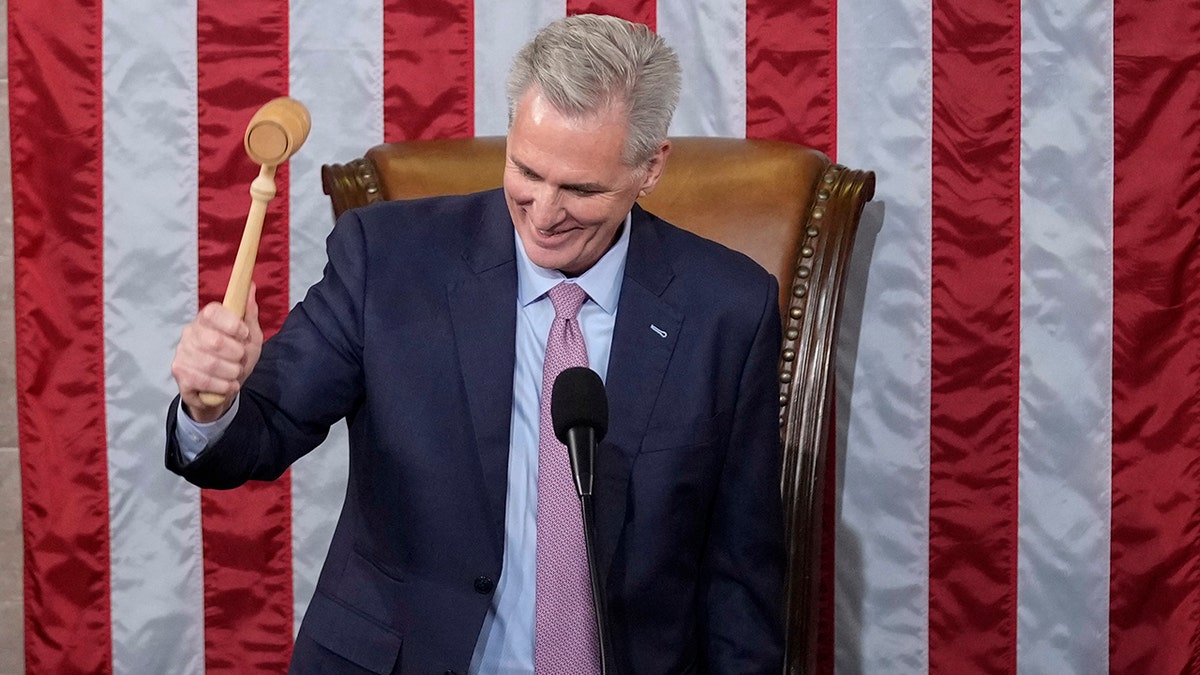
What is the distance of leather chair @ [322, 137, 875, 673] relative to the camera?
229 centimetres

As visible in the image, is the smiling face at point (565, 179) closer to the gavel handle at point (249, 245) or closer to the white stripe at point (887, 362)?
the gavel handle at point (249, 245)

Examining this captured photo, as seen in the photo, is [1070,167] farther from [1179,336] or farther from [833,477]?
[833,477]

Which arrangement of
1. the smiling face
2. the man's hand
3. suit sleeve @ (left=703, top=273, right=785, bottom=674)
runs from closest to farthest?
the man's hand < the smiling face < suit sleeve @ (left=703, top=273, right=785, bottom=674)

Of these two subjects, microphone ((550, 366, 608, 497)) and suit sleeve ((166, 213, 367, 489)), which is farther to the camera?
suit sleeve ((166, 213, 367, 489))

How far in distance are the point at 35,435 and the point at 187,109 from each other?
655mm

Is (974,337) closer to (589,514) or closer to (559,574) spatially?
(559,574)

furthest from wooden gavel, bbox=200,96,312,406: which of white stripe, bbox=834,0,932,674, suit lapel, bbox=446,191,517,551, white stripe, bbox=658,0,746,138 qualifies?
white stripe, bbox=834,0,932,674

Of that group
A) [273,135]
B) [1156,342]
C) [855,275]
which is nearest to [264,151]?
[273,135]

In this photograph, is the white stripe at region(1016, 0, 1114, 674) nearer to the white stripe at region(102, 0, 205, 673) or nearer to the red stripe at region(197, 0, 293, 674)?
the red stripe at region(197, 0, 293, 674)

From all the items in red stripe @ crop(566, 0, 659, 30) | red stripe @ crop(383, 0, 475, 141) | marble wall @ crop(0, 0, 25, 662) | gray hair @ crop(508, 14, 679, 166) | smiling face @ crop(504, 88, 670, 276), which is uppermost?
red stripe @ crop(566, 0, 659, 30)

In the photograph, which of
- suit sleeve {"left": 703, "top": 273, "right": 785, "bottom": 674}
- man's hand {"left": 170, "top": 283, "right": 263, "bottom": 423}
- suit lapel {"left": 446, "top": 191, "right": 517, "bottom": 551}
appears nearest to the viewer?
man's hand {"left": 170, "top": 283, "right": 263, "bottom": 423}

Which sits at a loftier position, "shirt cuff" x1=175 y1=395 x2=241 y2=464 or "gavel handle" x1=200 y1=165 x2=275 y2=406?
"gavel handle" x1=200 y1=165 x2=275 y2=406

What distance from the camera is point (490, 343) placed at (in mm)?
1762

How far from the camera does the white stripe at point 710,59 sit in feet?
8.63
